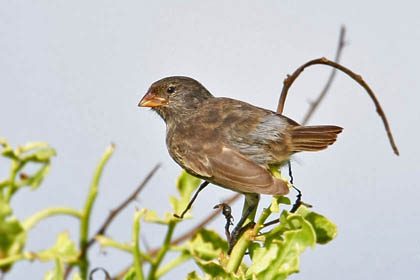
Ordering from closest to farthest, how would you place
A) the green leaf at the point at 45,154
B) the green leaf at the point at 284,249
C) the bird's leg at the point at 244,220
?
the green leaf at the point at 45,154 → the green leaf at the point at 284,249 → the bird's leg at the point at 244,220

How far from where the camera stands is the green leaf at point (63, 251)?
895 millimetres

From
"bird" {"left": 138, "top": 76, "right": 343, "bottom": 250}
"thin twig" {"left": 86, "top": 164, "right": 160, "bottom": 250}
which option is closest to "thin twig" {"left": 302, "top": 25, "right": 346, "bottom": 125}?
"bird" {"left": 138, "top": 76, "right": 343, "bottom": 250}

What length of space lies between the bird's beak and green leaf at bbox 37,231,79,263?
3.10 metres

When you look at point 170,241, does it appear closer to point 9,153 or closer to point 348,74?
point 9,153

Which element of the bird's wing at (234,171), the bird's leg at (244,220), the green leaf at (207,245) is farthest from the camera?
the bird's wing at (234,171)

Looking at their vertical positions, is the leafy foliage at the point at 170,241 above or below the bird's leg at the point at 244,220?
above

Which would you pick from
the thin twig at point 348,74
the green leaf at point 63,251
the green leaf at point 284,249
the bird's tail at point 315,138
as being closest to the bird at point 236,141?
the bird's tail at point 315,138

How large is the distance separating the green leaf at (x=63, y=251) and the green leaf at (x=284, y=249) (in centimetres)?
32

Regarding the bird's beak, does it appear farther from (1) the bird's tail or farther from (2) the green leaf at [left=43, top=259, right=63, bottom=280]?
(2) the green leaf at [left=43, top=259, right=63, bottom=280]

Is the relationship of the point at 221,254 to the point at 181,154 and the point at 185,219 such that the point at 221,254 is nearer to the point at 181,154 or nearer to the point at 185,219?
the point at 185,219

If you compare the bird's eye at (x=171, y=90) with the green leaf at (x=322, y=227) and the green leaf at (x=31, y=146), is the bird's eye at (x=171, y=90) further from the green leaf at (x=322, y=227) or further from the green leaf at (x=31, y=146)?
the green leaf at (x=31, y=146)

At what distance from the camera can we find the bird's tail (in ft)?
9.89

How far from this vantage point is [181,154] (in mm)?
3436

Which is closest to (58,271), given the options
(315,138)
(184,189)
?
(184,189)
